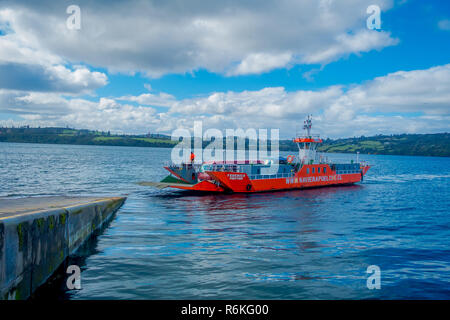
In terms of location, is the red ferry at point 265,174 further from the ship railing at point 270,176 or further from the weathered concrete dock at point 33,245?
the weathered concrete dock at point 33,245

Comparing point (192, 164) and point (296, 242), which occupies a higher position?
point (192, 164)

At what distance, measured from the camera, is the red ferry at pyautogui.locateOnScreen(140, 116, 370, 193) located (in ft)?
112

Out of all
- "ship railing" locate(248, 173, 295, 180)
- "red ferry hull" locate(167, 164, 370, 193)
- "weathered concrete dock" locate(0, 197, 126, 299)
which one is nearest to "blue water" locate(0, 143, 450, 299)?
"weathered concrete dock" locate(0, 197, 126, 299)

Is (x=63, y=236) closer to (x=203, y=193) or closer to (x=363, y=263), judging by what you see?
(x=363, y=263)

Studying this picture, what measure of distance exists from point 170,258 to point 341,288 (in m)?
6.43

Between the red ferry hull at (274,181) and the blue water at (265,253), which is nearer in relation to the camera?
the blue water at (265,253)

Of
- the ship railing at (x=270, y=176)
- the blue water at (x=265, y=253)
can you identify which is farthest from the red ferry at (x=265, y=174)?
the blue water at (x=265, y=253)

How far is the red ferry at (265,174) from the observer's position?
34.2 m

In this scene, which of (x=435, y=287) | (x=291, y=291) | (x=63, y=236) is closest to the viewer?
(x=291, y=291)

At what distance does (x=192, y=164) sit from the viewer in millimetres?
38781

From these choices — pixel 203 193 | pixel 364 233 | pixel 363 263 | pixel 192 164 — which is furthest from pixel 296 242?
pixel 192 164

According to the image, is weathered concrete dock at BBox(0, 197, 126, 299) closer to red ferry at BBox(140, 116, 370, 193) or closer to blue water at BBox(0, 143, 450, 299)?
blue water at BBox(0, 143, 450, 299)

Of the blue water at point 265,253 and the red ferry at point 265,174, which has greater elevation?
the red ferry at point 265,174

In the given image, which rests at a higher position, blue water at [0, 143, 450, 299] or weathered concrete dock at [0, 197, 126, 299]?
weathered concrete dock at [0, 197, 126, 299]
